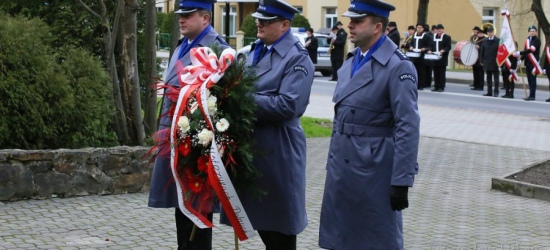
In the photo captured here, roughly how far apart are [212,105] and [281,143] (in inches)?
21.4

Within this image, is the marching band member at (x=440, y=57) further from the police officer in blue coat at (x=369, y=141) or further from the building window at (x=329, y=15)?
the police officer in blue coat at (x=369, y=141)

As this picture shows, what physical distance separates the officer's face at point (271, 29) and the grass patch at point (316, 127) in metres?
9.70

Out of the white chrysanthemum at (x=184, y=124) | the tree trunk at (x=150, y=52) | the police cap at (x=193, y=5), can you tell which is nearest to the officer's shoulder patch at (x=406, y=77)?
the white chrysanthemum at (x=184, y=124)

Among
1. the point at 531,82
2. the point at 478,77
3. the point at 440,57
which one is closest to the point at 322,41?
the point at 478,77

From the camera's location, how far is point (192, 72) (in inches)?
234

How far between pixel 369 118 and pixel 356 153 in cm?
21

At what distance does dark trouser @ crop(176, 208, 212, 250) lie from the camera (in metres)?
6.55

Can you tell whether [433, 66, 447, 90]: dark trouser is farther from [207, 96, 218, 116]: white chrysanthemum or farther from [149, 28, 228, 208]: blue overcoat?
[207, 96, 218, 116]: white chrysanthemum

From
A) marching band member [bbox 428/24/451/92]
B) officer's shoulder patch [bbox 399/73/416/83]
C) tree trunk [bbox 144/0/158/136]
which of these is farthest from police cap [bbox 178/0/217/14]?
marching band member [bbox 428/24/451/92]

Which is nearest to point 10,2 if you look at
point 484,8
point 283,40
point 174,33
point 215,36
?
point 174,33

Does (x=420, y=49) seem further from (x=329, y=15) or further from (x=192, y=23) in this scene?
(x=192, y=23)

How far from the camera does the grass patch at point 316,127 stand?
16.1m

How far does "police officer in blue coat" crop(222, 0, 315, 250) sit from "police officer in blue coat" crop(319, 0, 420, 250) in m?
0.37

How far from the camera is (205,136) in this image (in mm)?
5691
